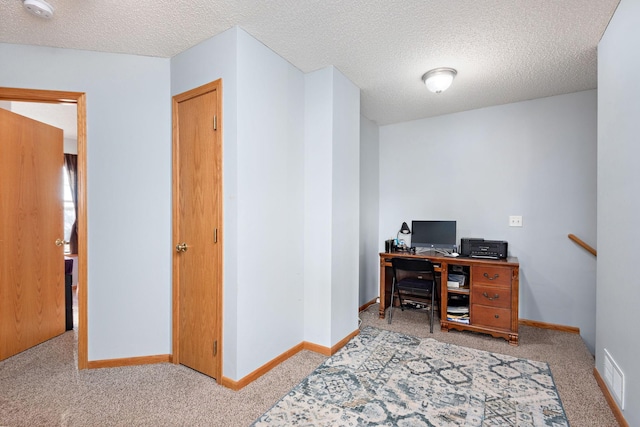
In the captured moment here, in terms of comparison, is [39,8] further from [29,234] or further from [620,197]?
[620,197]

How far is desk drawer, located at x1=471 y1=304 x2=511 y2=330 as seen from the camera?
2795 millimetres

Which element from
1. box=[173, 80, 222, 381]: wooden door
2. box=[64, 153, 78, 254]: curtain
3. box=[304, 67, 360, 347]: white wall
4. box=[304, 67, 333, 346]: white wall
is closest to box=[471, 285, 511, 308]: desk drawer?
box=[304, 67, 360, 347]: white wall

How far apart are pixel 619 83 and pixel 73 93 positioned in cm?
363

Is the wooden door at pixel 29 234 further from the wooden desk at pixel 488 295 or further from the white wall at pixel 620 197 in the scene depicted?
the white wall at pixel 620 197

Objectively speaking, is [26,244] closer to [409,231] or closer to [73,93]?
[73,93]

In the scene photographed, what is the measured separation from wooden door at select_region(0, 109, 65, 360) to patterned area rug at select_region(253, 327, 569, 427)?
2.38 m

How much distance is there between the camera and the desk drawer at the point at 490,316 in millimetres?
2795

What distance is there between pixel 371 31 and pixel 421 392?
242 cm

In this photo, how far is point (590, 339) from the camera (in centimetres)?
A: 294

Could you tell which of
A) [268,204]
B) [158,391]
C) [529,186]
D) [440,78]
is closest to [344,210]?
[268,204]

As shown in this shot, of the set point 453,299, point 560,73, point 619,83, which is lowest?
point 453,299

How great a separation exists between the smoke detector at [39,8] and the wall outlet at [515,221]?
4.20 meters

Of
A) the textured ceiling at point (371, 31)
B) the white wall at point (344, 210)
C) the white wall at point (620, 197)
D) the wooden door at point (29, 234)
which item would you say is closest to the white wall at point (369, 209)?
the white wall at point (344, 210)

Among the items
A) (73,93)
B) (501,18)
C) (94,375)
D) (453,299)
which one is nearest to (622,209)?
(501,18)
